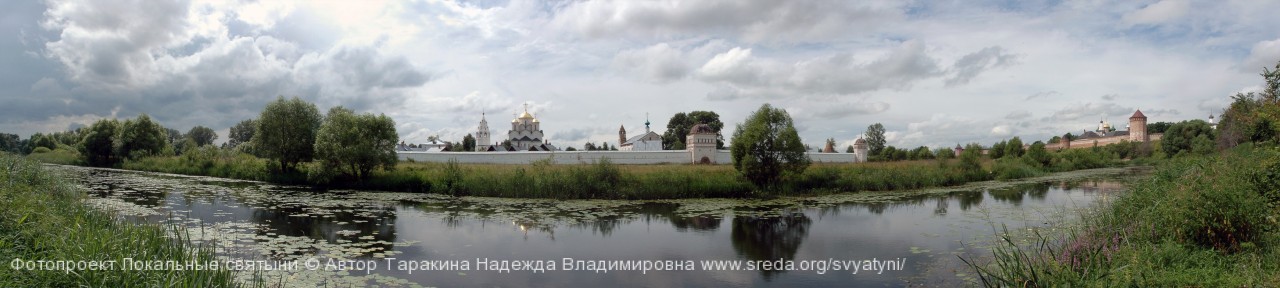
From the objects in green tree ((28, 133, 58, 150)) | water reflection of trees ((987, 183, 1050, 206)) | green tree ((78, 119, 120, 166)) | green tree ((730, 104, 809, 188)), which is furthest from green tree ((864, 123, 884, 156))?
green tree ((28, 133, 58, 150))

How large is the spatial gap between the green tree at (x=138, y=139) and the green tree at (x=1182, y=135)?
78245 millimetres

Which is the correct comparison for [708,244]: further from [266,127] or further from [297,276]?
[266,127]

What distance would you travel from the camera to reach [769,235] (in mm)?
11852

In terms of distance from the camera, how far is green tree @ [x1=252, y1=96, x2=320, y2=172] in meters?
30.4

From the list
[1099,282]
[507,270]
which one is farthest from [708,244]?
[1099,282]

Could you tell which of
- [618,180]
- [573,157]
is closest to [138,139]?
Answer: [573,157]

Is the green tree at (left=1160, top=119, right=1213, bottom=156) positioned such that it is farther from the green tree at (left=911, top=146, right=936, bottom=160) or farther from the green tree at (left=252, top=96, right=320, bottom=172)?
the green tree at (left=252, top=96, right=320, bottom=172)

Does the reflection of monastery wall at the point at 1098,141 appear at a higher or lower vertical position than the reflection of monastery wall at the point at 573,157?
higher

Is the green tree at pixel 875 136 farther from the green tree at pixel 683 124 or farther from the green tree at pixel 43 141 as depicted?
the green tree at pixel 43 141

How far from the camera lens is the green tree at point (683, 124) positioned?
67562mm

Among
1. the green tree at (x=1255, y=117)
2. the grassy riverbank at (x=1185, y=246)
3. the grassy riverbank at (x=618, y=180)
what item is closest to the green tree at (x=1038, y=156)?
the green tree at (x=1255, y=117)

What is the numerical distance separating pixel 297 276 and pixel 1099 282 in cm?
818

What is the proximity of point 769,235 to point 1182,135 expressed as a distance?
206ft

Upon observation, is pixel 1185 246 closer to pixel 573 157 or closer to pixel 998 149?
pixel 573 157
